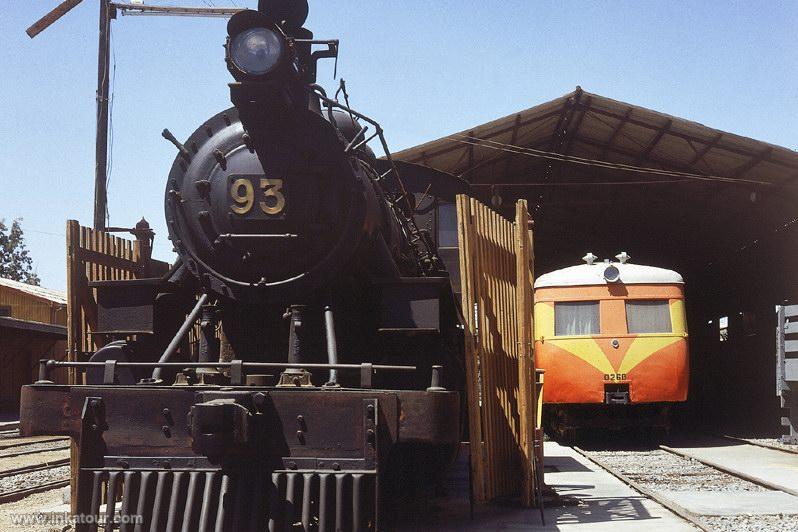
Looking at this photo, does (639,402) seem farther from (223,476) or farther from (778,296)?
(223,476)

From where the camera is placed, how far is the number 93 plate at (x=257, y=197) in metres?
5.57

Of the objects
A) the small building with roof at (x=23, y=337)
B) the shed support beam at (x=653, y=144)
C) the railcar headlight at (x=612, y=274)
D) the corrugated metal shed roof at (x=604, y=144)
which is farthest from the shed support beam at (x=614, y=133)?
the small building with roof at (x=23, y=337)

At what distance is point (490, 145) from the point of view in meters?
17.2

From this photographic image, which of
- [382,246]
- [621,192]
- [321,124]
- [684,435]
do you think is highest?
[621,192]

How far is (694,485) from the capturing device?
8.81 m

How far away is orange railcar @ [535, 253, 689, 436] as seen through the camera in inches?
488

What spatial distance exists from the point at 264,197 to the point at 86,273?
8.47 ft

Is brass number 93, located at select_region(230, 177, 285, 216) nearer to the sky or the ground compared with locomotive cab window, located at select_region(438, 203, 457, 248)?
nearer to the ground

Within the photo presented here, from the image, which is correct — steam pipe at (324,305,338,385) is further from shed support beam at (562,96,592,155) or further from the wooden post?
shed support beam at (562,96,592,155)

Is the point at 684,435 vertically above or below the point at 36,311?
below

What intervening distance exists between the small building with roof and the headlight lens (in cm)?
1753

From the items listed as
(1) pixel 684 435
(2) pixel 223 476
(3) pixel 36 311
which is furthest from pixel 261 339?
(3) pixel 36 311

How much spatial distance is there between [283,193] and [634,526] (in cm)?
345

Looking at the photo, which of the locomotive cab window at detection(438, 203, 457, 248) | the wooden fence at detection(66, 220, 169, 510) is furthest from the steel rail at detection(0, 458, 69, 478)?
the locomotive cab window at detection(438, 203, 457, 248)
